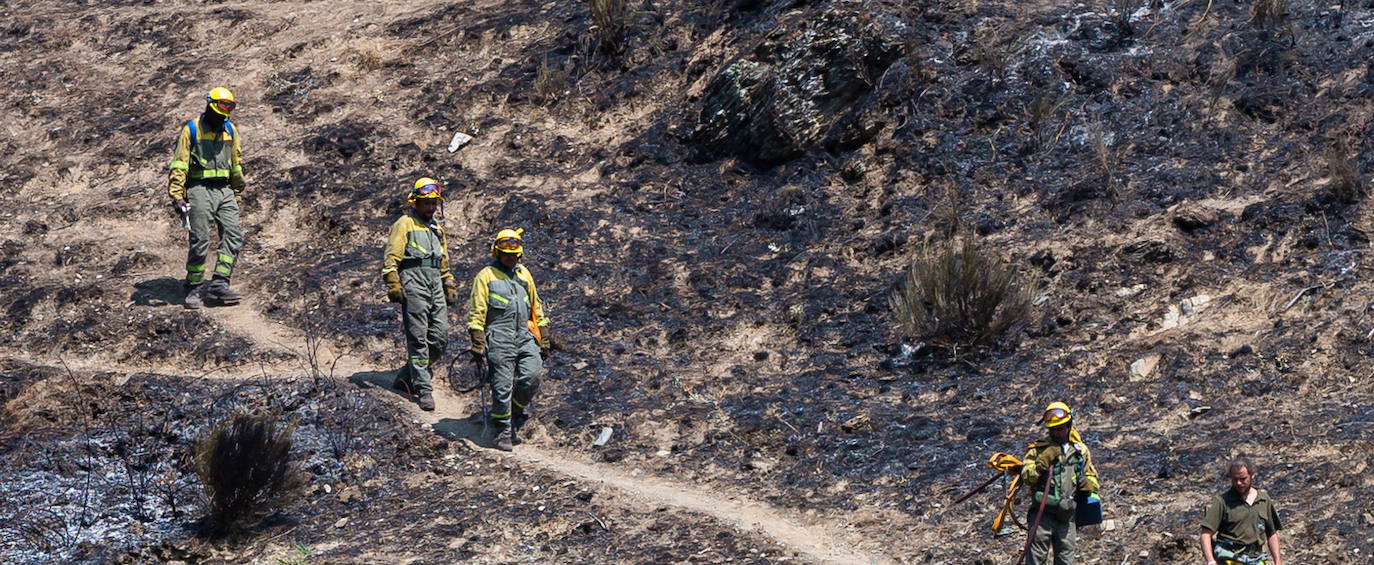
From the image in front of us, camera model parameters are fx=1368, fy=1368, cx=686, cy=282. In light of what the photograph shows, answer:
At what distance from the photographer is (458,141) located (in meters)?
15.3

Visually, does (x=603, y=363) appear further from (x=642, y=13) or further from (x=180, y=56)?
(x=180, y=56)

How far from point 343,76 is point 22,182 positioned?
389 cm

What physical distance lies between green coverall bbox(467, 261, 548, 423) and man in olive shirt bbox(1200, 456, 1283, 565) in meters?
4.83

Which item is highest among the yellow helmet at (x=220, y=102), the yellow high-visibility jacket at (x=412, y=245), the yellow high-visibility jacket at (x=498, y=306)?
the yellow helmet at (x=220, y=102)

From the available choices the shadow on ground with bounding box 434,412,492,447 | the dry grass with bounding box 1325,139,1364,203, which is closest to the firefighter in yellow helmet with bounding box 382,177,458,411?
the shadow on ground with bounding box 434,412,492,447

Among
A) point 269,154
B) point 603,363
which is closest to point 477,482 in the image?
point 603,363

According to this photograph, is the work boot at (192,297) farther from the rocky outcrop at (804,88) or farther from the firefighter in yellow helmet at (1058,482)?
the firefighter in yellow helmet at (1058,482)

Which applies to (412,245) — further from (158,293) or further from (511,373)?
(158,293)

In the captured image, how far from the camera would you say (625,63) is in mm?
15961

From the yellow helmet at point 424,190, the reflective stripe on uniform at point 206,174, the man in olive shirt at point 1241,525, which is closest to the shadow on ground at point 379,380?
the yellow helmet at point 424,190

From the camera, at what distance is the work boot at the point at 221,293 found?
12586 mm

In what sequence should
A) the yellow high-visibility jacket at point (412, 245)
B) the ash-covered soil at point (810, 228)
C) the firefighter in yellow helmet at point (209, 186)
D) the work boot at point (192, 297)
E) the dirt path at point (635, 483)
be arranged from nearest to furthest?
the dirt path at point (635, 483), the ash-covered soil at point (810, 228), the yellow high-visibility jacket at point (412, 245), the firefighter in yellow helmet at point (209, 186), the work boot at point (192, 297)

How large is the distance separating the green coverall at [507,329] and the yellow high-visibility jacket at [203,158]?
368cm

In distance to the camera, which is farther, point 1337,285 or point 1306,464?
point 1337,285
